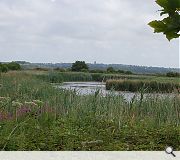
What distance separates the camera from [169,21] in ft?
6.79

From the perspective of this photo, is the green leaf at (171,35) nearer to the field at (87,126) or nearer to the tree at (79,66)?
the field at (87,126)

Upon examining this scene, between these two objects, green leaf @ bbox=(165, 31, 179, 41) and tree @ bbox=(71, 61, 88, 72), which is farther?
tree @ bbox=(71, 61, 88, 72)

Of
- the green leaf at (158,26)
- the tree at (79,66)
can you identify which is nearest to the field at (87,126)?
the green leaf at (158,26)

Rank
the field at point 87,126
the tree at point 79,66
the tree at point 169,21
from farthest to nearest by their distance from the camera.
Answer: the tree at point 79,66 → the field at point 87,126 → the tree at point 169,21

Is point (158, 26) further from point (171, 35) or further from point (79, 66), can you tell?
point (79, 66)

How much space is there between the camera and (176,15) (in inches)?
80.4

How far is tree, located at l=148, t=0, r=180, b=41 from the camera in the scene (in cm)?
202

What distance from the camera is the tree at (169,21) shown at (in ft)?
6.63

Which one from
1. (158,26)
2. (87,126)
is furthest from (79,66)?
(158,26)

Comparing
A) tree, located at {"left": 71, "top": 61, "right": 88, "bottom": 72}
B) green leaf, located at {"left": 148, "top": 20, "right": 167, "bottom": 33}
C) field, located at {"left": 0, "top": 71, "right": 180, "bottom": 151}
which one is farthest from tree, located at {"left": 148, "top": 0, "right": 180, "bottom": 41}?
tree, located at {"left": 71, "top": 61, "right": 88, "bottom": 72}

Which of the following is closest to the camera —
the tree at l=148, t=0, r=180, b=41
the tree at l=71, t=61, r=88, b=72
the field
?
the tree at l=148, t=0, r=180, b=41

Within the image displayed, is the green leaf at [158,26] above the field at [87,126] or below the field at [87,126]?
above

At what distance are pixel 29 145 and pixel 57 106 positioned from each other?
285cm

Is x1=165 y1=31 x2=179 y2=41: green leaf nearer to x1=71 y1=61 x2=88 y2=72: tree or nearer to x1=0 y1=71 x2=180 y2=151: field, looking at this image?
x1=0 y1=71 x2=180 y2=151: field
